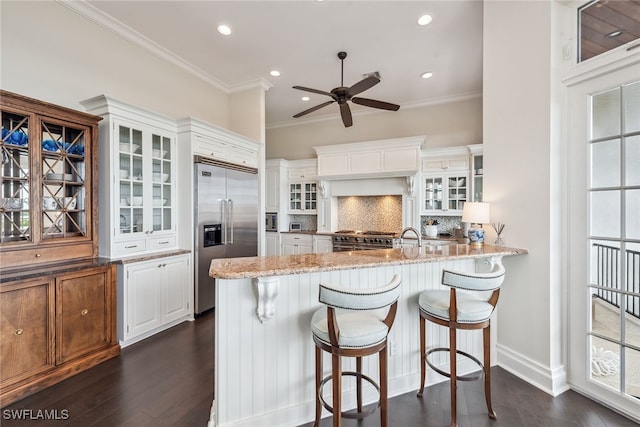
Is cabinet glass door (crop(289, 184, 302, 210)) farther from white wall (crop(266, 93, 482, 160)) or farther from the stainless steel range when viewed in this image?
the stainless steel range

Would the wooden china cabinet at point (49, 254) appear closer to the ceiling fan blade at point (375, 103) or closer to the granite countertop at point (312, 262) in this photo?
the granite countertop at point (312, 262)

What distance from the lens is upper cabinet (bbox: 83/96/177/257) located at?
9.30 feet

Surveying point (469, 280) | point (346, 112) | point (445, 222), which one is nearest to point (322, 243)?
point (445, 222)

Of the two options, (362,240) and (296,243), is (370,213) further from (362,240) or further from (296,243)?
(296,243)

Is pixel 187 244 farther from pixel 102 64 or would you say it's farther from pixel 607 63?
pixel 607 63

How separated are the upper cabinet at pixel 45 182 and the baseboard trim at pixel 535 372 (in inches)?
157

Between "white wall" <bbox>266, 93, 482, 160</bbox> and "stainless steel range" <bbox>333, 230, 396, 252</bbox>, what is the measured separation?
6.49 feet

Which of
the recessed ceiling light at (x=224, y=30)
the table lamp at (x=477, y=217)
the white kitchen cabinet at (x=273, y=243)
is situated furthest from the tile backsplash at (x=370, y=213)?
the recessed ceiling light at (x=224, y=30)

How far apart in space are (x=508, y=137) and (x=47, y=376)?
4211 millimetres

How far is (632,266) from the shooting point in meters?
1.84

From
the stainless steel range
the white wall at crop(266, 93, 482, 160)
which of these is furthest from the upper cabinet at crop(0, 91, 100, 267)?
the white wall at crop(266, 93, 482, 160)

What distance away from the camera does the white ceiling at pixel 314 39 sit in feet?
9.60

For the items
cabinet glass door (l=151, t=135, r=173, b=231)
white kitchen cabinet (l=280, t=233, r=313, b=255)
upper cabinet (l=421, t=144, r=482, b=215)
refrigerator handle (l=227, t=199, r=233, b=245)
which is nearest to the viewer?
cabinet glass door (l=151, t=135, r=173, b=231)

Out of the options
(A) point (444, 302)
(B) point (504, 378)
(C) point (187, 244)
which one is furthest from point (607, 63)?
(C) point (187, 244)
